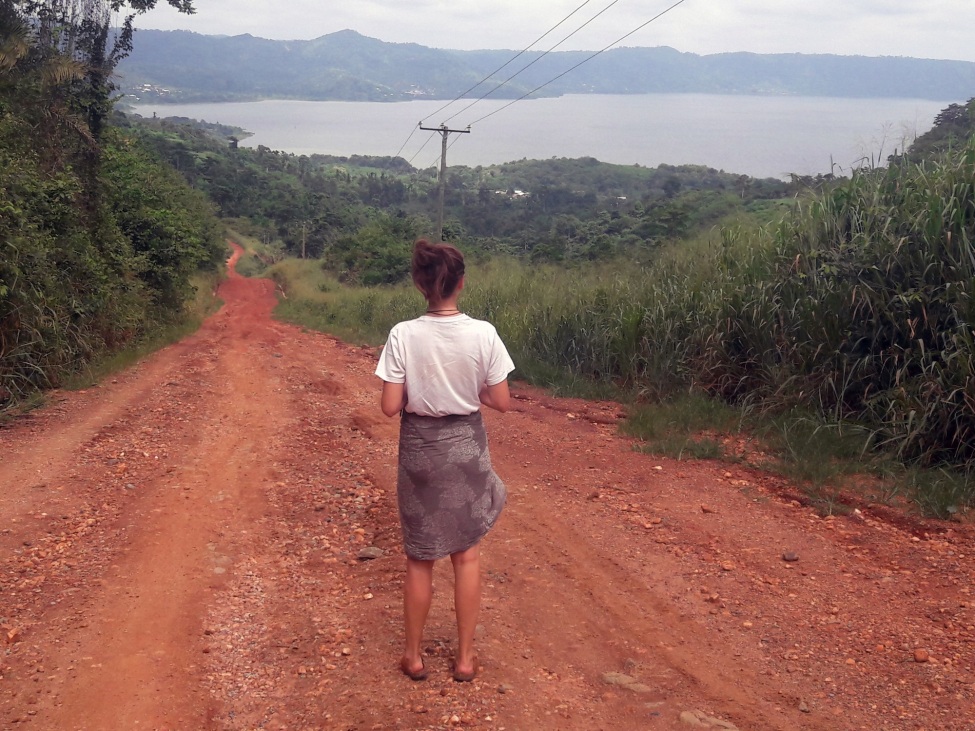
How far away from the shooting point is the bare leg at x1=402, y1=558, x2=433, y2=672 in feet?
9.80

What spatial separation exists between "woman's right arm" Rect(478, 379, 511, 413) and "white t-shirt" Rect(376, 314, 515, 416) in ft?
0.17

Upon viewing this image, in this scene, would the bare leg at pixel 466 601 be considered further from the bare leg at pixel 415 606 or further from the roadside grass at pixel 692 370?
the roadside grass at pixel 692 370

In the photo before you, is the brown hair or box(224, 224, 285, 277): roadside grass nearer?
the brown hair

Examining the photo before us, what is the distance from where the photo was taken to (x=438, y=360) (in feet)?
9.43

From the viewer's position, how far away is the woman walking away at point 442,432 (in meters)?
2.87

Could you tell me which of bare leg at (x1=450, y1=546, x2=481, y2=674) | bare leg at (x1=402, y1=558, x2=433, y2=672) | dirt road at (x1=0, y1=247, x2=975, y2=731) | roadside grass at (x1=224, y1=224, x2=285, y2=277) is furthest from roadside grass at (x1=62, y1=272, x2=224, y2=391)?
roadside grass at (x1=224, y1=224, x2=285, y2=277)

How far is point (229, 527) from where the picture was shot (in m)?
4.49

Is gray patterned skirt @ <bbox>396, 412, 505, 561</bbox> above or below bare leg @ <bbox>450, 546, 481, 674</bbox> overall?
above

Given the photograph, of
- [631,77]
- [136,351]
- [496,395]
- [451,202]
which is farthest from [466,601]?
[631,77]

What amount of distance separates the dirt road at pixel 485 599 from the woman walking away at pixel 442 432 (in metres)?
0.32

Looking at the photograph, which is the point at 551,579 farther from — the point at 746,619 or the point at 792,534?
the point at 792,534

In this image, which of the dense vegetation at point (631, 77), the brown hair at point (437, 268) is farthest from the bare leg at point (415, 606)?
the dense vegetation at point (631, 77)

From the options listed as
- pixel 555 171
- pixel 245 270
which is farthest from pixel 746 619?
pixel 555 171

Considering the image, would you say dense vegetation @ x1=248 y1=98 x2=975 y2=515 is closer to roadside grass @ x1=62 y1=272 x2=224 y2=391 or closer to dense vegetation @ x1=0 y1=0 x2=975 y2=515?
dense vegetation @ x1=0 y1=0 x2=975 y2=515
